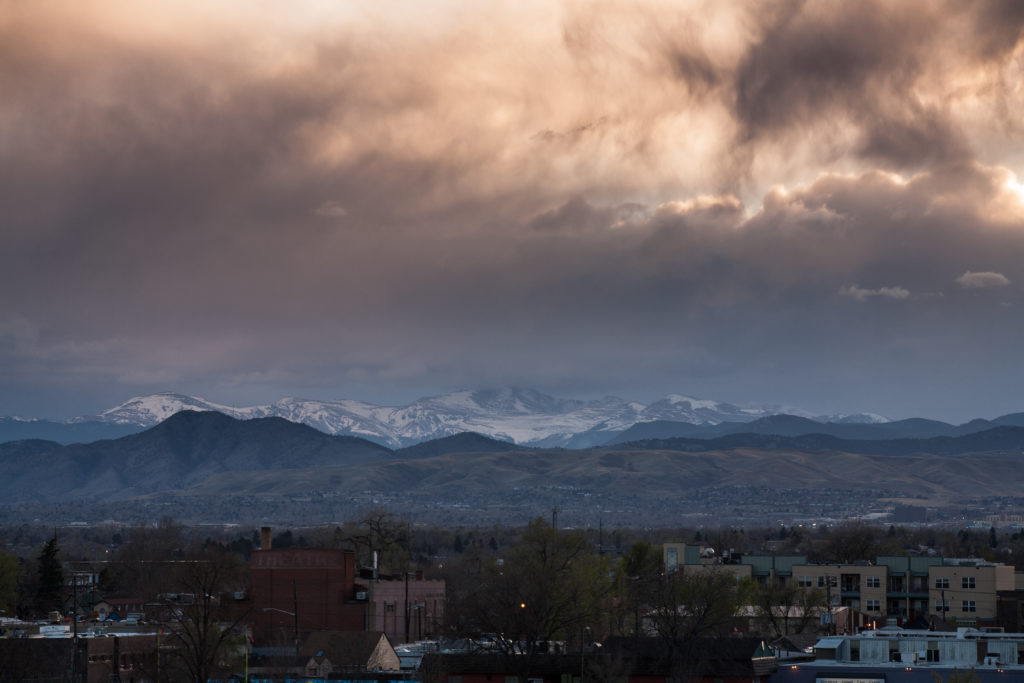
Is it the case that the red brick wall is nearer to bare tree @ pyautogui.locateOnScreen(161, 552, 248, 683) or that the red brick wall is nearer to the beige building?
bare tree @ pyautogui.locateOnScreen(161, 552, 248, 683)

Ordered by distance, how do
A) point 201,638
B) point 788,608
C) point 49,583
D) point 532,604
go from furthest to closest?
point 49,583 < point 788,608 < point 532,604 < point 201,638

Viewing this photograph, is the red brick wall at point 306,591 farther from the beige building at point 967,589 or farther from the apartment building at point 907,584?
the beige building at point 967,589

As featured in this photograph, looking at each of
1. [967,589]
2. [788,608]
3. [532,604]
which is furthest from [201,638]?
[967,589]

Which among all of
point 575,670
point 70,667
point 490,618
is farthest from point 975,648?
point 70,667

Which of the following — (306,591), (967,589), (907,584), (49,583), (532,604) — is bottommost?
(49,583)

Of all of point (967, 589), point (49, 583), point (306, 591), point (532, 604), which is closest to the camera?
point (532, 604)

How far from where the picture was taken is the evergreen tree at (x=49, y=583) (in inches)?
7141

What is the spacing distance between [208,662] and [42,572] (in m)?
97.7

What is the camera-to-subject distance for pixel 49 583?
7362 inches

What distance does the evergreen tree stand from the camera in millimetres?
181375

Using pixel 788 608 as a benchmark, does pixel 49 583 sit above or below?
below

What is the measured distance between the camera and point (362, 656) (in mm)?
122250

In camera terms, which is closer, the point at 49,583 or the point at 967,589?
the point at 967,589

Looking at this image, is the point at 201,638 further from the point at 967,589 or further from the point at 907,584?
the point at 907,584
